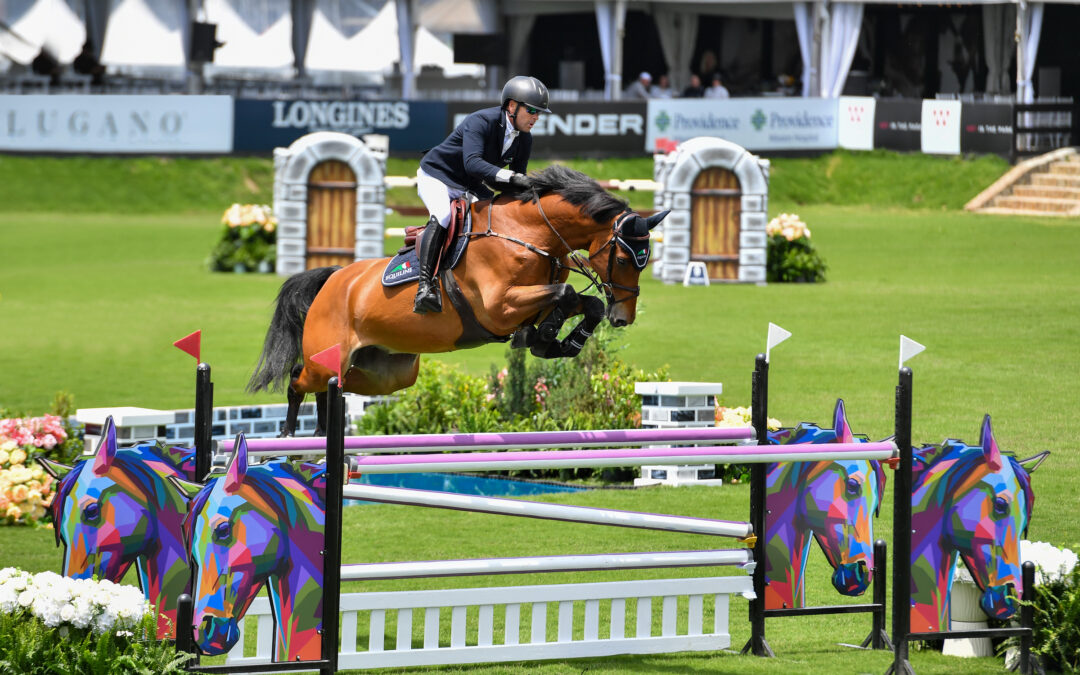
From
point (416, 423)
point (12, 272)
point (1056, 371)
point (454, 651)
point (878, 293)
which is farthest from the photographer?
point (12, 272)

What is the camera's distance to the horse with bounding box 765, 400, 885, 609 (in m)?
6.51

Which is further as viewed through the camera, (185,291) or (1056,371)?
(185,291)

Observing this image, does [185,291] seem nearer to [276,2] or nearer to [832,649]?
[832,649]

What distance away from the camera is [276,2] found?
35000 mm

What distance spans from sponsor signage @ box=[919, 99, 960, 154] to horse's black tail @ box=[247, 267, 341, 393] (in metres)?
22.0

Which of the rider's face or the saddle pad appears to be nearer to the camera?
the rider's face

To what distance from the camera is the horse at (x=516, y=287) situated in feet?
21.1

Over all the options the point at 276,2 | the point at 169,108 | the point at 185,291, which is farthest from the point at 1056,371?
the point at 276,2

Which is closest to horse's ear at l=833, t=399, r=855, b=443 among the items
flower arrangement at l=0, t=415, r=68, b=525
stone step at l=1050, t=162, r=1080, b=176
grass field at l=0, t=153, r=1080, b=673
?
grass field at l=0, t=153, r=1080, b=673

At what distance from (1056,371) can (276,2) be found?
2613cm

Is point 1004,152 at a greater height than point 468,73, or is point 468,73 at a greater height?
point 468,73

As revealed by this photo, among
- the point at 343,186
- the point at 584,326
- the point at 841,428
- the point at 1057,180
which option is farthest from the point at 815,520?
the point at 1057,180

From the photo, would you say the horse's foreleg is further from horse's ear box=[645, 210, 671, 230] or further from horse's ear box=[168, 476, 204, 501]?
horse's ear box=[168, 476, 204, 501]

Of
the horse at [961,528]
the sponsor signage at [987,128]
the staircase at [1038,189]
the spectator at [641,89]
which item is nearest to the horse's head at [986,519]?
the horse at [961,528]
